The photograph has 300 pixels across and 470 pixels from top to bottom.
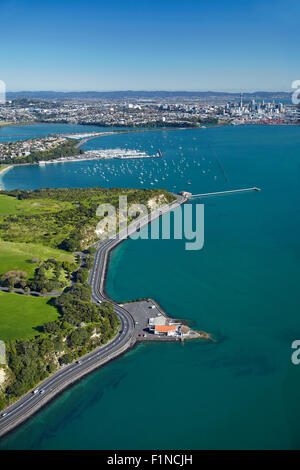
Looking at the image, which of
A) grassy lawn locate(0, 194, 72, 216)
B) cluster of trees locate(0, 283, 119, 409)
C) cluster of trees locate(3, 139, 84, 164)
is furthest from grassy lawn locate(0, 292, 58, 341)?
cluster of trees locate(3, 139, 84, 164)

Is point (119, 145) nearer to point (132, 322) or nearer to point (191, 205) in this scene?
point (191, 205)

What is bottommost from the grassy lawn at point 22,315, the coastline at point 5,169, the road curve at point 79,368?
the road curve at point 79,368

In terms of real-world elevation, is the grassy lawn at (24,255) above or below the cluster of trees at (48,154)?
below

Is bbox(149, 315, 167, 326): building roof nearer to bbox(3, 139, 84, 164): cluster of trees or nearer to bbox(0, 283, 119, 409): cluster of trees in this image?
bbox(0, 283, 119, 409): cluster of trees

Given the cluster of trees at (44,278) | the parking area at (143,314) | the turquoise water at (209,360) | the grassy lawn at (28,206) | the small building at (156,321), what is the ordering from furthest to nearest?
the grassy lawn at (28,206)
the cluster of trees at (44,278)
the small building at (156,321)
the parking area at (143,314)
the turquoise water at (209,360)

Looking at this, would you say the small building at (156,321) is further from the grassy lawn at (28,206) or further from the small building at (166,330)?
the grassy lawn at (28,206)

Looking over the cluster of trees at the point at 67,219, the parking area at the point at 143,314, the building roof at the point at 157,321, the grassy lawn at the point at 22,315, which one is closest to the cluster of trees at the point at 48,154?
the cluster of trees at the point at 67,219
